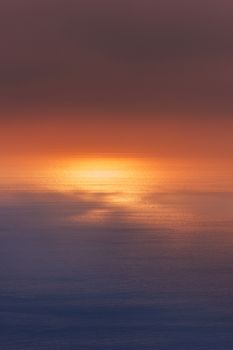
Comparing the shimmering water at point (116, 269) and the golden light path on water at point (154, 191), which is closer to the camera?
the shimmering water at point (116, 269)

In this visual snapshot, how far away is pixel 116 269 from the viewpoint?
1278 centimetres

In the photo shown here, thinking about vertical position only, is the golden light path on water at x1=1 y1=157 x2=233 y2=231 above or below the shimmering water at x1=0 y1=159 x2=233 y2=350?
above

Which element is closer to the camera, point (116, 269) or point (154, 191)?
point (116, 269)

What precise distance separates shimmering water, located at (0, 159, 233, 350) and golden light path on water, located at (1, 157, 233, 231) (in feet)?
0.21

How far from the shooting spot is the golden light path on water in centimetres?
1816

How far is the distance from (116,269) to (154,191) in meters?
10.8

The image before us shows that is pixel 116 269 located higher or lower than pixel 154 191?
lower

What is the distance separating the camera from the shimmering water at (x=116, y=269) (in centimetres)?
972

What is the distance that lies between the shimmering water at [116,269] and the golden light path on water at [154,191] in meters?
0.07

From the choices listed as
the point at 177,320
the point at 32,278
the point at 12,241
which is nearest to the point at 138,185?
the point at 12,241

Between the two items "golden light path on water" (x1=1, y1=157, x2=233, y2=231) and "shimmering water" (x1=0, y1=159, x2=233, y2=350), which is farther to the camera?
"golden light path on water" (x1=1, y1=157, x2=233, y2=231)

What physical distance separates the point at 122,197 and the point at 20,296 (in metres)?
11.2

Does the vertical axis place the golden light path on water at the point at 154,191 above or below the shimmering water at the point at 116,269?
above

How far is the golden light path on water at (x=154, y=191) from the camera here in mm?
18156
